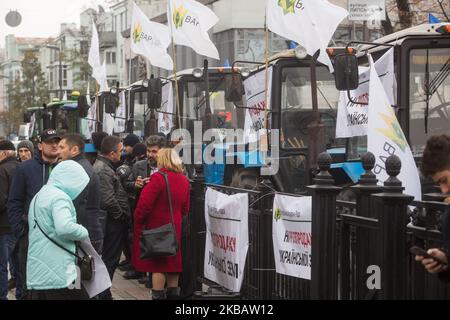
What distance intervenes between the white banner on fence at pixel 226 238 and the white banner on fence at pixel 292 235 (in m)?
0.66

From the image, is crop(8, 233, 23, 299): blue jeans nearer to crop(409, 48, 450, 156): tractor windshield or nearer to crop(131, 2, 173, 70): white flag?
crop(409, 48, 450, 156): tractor windshield

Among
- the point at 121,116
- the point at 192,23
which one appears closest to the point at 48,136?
the point at 192,23

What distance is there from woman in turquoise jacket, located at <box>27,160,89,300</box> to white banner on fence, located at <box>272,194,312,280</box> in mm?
1689

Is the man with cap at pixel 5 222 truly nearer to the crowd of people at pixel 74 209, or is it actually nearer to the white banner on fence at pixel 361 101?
the crowd of people at pixel 74 209

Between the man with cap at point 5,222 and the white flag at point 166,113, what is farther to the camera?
the white flag at point 166,113

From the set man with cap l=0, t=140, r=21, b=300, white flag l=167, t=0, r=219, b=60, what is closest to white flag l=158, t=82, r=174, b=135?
white flag l=167, t=0, r=219, b=60

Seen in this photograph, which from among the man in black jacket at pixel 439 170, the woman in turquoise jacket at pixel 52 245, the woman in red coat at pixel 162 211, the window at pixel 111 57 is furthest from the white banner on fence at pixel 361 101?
the window at pixel 111 57

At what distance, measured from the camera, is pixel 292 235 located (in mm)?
8164

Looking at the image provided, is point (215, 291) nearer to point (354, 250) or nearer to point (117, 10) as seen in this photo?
point (354, 250)

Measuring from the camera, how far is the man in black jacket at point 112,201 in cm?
1093

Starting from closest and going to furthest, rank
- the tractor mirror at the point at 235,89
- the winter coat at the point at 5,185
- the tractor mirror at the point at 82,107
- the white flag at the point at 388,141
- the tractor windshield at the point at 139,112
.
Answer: the white flag at the point at 388,141, the winter coat at the point at 5,185, the tractor mirror at the point at 235,89, the tractor windshield at the point at 139,112, the tractor mirror at the point at 82,107

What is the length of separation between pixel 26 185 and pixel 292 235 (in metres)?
2.68

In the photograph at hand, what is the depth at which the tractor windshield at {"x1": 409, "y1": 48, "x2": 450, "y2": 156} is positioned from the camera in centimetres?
1123

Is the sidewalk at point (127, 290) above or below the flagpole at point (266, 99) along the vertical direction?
below
